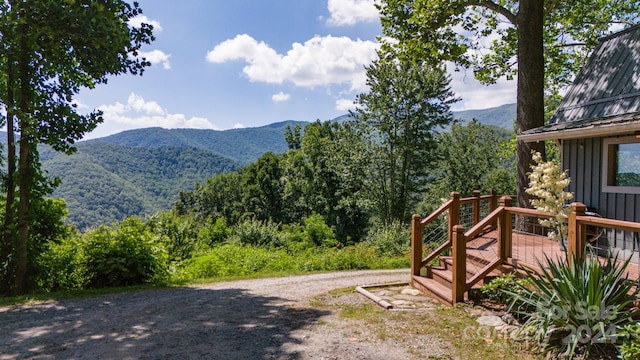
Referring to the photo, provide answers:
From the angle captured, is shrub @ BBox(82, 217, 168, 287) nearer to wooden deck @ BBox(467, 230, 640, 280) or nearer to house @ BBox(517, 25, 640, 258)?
wooden deck @ BBox(467, 230, 640, 280)

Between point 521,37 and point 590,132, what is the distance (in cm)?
392

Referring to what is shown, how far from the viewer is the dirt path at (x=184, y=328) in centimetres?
434

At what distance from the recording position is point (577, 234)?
178 inches

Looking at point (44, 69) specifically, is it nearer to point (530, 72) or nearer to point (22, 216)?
point (22, 216)

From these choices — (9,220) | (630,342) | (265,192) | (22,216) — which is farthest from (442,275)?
(265,192)

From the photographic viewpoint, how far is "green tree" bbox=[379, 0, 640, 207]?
9.16 metres

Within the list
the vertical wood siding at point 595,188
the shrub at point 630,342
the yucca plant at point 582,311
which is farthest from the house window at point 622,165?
the shrub at point 630,342

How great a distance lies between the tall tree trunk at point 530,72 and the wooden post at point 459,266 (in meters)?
4.50

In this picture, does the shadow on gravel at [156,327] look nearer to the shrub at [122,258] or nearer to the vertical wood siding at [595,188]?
the shrub at [122,258]

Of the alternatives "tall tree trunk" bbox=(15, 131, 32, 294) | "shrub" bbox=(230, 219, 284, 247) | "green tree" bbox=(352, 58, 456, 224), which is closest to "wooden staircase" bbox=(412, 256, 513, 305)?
"tall tree trunk" bbox=(15, 131, 32, 294)

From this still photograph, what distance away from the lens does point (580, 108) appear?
25.7 feet

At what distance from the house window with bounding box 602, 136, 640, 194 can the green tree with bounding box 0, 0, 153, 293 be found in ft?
31.9

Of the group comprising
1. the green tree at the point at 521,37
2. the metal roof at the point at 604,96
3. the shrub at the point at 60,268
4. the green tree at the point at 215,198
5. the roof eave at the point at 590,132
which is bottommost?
the green tree at the point at 215,198

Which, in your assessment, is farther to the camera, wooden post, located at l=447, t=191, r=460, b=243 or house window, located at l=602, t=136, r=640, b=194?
wooden post, located at l=447, t=191, r=460, b=243
